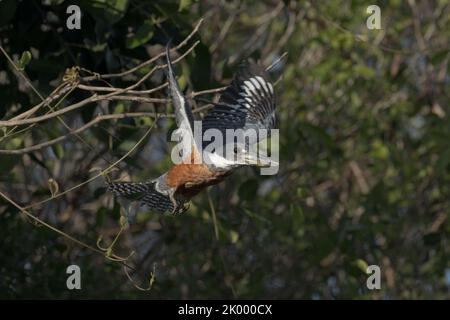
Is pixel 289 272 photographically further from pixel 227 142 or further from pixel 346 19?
pixel 227 142

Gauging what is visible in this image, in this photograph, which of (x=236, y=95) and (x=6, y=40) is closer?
(x=236, y=95)

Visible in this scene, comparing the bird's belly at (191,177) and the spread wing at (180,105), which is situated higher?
the spread wing at (180,105)

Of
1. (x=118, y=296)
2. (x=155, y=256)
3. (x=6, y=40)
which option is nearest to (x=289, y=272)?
(x=155, y=256)

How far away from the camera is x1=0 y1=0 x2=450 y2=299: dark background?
3848mm

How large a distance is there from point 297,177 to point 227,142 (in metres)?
2.28

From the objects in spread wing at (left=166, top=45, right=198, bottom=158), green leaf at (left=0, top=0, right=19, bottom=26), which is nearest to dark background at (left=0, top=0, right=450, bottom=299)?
green leaf at (left=0, top=0, right=19, bottom=26)

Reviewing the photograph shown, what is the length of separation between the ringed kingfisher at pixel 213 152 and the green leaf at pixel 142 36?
479 millimetres

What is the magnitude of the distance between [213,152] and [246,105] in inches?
13.0

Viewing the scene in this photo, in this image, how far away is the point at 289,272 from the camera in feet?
17.1

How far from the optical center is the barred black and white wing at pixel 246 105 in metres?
3.24

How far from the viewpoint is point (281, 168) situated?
5.27 m

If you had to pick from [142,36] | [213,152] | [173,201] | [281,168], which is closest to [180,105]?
[213,152]

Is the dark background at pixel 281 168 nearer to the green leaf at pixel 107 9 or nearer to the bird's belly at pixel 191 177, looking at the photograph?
the green leaf at pixel 107 9

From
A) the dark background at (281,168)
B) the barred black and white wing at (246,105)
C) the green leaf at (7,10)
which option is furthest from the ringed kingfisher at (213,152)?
the green leaf at (7,10)
